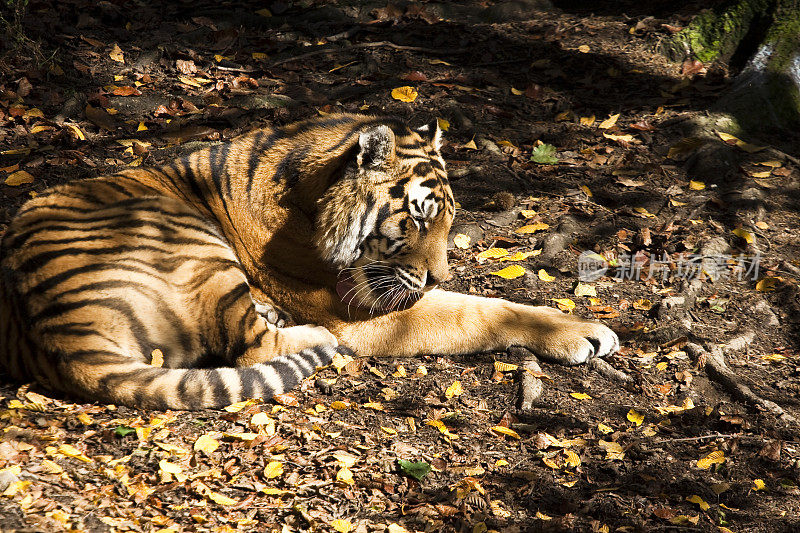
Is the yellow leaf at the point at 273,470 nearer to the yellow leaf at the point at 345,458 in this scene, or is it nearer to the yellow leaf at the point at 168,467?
the yellow leaf at the point at 345,458

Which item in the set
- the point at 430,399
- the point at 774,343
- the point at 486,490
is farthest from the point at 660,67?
the point at 486,490

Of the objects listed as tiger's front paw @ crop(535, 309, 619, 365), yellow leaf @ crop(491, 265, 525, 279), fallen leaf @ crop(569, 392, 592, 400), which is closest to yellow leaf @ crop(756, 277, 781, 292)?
tiger's front paw @ crop(535, 309, 619, 365)

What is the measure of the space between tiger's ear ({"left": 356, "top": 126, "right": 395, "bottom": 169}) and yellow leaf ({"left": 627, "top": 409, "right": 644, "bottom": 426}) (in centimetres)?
175

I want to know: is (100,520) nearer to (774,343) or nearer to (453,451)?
(453,451)

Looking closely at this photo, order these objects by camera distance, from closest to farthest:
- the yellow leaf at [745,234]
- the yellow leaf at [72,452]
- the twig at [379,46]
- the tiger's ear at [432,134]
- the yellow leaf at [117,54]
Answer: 1. the yellow leaf at [72,452]
2. the tiger's ear at [432,134]
3. the yellow leaf at [745,234]
4. the yellow leaf at [117,54]
5. the twig at [379,46]

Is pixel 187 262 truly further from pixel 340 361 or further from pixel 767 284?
pixel 767 284

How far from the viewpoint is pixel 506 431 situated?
3.19 metres

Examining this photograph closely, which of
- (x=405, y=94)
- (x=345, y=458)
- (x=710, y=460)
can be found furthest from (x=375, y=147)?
(x=405, y=94)

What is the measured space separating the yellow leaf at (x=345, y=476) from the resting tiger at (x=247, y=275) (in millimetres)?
670

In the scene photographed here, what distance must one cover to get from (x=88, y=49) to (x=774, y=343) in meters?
6.33

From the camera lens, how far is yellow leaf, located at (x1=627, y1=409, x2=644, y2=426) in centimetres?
330

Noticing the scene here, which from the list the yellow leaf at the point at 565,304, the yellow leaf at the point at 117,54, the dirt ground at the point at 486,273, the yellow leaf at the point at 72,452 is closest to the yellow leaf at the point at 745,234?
the dirt ground at the point at 486,273

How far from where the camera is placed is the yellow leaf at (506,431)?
318cm

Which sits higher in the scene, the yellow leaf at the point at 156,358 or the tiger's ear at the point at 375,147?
the tiger's ear at the point at 375,147
